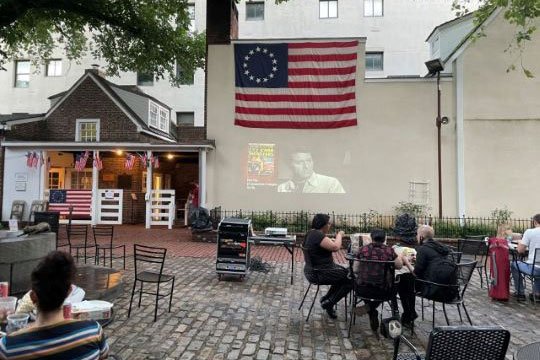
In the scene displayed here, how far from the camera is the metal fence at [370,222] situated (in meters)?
12.4

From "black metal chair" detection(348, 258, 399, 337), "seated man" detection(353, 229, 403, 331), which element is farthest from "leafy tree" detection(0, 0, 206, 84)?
"black metal chair" detection(348, 258, 399, 337)

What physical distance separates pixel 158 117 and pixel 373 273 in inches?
772

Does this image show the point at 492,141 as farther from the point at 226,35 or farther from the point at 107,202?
the point at 107,202

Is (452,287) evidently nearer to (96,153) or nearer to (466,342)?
(466,342)

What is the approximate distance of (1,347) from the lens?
1.93m

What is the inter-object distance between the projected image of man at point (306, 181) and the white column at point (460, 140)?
458cm

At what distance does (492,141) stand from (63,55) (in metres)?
30.9

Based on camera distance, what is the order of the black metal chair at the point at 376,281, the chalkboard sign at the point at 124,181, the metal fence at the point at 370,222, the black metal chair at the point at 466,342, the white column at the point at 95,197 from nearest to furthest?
1. the black metal chair at the point at 466,342
2. the black metal chair at the point at 376,281
3. the metal fence at the point at 370,222
4. the white column at the point at 95,197
5. the chalkboard sign at the point at 124,181

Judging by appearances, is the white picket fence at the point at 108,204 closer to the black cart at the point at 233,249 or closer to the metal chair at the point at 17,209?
the metal chair at the point at 17,209

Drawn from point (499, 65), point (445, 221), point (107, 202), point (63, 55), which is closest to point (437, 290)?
point (445, 221)

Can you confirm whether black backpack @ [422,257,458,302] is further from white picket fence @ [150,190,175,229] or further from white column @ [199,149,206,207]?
white picket fence @ [150,190,175,229]

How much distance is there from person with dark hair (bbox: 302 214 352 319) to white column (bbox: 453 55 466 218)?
35.0 feet

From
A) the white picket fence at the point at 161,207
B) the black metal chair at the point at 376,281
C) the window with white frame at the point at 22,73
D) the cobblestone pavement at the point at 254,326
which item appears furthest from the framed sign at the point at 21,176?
the window with white frame at the point at 22,73

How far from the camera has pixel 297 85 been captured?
14805mm
